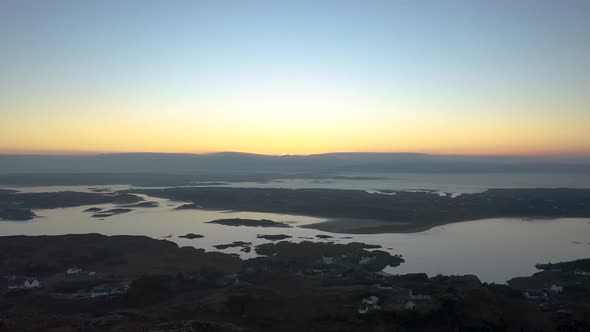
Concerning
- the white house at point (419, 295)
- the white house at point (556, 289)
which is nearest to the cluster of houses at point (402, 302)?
the white house at point (419, 295)

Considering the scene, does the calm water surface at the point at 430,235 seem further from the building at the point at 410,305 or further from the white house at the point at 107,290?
the white house at the point at 107,290

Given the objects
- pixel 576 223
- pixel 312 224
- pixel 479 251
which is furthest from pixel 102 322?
pixel 576 223

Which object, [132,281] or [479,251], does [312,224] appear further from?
[132,281]

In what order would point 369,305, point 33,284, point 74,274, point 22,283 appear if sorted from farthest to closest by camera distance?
point 74,274, point 22,283, point 33,284, point 369,305

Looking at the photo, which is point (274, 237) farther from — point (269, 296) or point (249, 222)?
point (269, 296)

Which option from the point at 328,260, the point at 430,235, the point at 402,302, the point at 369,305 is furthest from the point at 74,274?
the point at 430,235

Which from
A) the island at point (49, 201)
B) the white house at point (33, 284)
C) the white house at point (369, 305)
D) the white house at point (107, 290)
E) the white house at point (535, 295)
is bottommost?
the island at point (49, 201)

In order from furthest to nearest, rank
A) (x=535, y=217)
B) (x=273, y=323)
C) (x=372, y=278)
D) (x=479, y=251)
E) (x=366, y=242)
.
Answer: (x=535, y=217) < (x=366, y=242) < (x=479, y=251) < (x=372, y=278) < (x=273, y=323)

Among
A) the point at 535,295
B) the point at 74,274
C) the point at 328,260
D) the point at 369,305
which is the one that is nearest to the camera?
the point at 369,305
